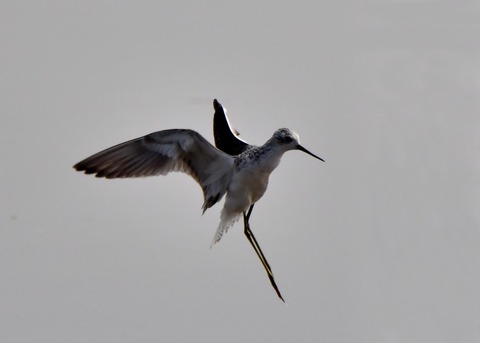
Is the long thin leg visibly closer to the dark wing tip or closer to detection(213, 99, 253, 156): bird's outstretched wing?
detection(213, 99, 253, 156): bird's outstretched wing

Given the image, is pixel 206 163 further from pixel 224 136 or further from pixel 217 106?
pixel 217 106

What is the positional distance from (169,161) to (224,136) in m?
0.56

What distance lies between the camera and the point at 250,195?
11.2 metres

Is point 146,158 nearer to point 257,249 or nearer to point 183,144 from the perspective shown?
point 183,144

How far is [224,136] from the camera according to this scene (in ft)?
38.7

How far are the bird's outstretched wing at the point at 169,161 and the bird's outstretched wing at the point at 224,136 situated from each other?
40 cm

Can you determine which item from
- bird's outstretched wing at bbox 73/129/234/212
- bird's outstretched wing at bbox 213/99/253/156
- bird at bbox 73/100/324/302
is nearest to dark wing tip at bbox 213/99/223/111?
bird's outstretched wing at bbox 213/99/253/156

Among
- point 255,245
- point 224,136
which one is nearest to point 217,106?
point 224,136

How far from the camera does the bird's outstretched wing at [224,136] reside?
11.7 metres

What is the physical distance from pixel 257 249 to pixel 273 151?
0.96m

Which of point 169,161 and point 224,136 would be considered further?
point 224,136

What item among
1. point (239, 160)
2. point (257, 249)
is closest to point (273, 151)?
point (239, 160)

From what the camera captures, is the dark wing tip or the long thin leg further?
the dark wing tip

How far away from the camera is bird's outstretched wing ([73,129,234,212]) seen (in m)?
11.2
